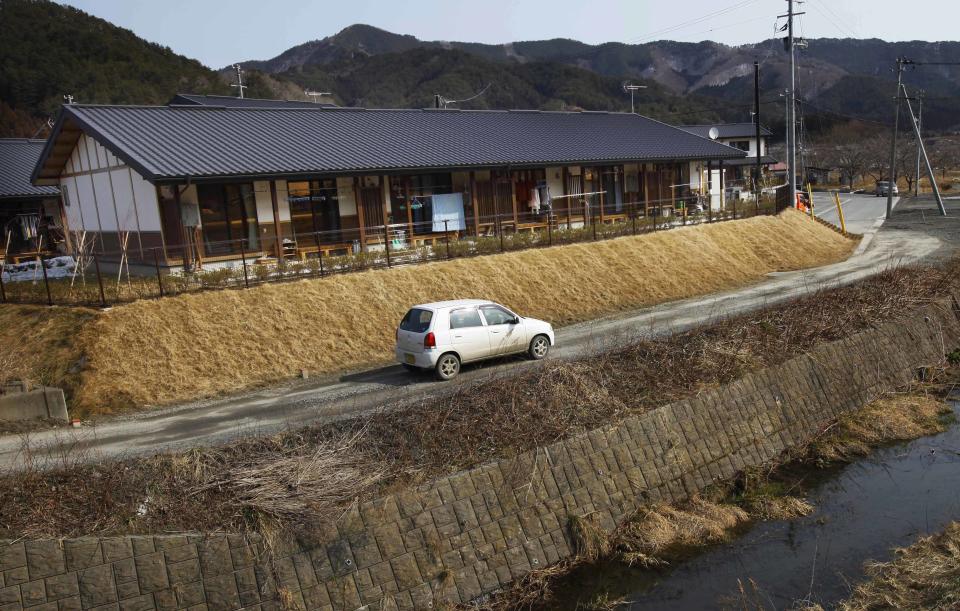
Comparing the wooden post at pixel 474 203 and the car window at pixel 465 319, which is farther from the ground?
the wooden post at pixel 474 203

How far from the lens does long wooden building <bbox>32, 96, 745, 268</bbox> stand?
74.9 feet

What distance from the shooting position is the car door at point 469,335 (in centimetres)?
1554

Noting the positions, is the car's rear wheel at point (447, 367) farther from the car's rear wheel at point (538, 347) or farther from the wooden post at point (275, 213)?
the wooden post at point (275, 213)

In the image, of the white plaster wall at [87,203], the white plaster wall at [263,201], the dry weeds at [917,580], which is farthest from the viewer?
the white plaster wall at [87,203]

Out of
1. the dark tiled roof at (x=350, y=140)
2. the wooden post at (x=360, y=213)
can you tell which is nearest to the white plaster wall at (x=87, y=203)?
the dark tiled roof at (x=350, y=140)

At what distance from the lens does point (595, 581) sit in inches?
367

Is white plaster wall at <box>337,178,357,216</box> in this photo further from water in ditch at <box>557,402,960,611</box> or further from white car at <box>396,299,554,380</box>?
water in ditch at <box>557,402,960,611</box>

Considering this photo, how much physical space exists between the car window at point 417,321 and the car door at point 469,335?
1.76ft

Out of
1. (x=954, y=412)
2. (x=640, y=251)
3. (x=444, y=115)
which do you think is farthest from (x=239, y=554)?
(x=444, y=115)

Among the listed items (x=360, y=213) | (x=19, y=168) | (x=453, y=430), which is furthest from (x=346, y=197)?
(x=19, y=168)

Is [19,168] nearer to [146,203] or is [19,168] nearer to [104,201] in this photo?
[104,201]

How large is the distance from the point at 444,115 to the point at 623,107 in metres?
112

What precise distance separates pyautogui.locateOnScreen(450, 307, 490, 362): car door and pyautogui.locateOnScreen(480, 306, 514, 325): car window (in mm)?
228

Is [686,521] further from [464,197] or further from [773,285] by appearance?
[464,197]
